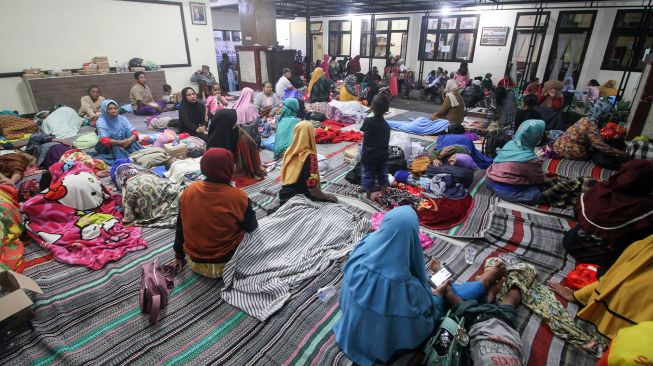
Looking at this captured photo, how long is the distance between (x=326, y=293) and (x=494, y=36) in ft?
38.5

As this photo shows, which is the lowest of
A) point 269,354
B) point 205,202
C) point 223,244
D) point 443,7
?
point 269,354

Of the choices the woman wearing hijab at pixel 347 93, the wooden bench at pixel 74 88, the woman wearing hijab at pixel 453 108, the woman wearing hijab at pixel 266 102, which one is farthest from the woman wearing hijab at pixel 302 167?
the wooden bench at pixel 74 88

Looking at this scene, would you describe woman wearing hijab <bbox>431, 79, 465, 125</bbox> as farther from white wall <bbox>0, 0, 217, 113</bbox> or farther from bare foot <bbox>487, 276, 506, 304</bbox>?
white wall <bbox>0, 0, 217, 113</bbox>

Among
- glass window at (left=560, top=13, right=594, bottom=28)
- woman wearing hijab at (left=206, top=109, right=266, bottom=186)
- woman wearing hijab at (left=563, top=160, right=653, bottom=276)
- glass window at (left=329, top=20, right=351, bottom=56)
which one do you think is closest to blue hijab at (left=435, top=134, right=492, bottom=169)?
woman wearing hijab at (left=563, top=160, right=653, bottom=276)

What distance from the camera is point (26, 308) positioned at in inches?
80.7

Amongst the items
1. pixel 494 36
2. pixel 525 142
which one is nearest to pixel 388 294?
pixel 525 142

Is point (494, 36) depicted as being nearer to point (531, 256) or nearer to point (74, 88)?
point (531, 256)

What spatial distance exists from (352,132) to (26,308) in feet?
16.6

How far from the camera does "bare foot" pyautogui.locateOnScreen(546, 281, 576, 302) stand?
2251mm

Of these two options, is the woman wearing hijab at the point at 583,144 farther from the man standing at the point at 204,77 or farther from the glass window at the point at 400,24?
the glass window at the point at 400,24

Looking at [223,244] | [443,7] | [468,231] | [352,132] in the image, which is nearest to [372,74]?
[443,7]

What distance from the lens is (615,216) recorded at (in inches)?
92.3

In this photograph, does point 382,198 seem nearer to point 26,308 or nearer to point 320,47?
point 26,308

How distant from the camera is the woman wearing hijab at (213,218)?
86.4 inches
